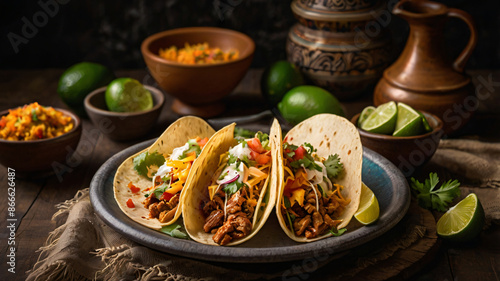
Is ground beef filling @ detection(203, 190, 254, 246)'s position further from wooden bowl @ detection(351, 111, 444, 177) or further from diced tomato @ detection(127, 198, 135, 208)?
wooden bowl @ detection(351, 111, 444, 177)

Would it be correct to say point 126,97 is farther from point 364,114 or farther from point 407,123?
point 407,123

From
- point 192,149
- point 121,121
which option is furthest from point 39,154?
point 192,149

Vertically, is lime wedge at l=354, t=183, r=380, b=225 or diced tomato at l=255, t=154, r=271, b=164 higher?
diced tomato at l=255, t=154, r=271, b=164

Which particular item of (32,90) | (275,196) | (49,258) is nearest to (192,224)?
(275,196)

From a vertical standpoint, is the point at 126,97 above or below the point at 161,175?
below

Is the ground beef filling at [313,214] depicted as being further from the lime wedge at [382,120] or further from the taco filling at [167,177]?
the lime wedge at [382,120]

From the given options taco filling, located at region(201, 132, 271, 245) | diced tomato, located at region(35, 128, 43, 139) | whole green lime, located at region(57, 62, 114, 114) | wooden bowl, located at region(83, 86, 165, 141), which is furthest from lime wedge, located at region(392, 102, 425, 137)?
whole green lime, located at region(57, 62, 114, 114)
